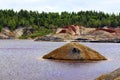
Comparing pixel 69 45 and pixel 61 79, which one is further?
pixel 69 45

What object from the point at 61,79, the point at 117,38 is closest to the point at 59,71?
the point at 61,79

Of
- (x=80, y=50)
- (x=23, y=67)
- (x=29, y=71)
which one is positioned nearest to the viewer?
(x=29, y=71)

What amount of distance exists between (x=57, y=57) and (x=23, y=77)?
21556 millimetres

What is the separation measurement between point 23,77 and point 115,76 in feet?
53.4

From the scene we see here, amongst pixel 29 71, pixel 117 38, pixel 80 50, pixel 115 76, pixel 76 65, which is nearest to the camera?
pixel 115 76

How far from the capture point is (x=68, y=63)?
6128 cm

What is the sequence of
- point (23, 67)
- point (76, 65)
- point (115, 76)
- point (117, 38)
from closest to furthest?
point (115, 76)
point (23, 67)
point (76, 65)
point (117, 38)

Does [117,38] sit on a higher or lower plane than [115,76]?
lower

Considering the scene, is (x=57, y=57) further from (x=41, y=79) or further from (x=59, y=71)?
(x=41, y=79)

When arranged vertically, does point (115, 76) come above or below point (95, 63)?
above

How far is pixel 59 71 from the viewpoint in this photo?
5159 centimetres

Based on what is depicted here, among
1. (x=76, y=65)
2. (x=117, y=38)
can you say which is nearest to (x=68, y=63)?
(x=76, y=65)

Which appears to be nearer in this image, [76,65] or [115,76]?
[115,76]

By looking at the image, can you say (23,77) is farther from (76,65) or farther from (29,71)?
(76,65)
